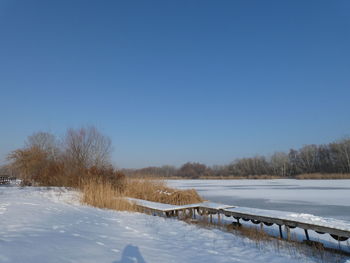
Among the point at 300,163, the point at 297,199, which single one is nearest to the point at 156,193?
the point at 297,199

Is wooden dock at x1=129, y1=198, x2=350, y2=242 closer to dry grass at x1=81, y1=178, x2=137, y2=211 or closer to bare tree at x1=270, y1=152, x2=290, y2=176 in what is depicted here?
dry grass at x1=81, y1=178, x2=137, y2=211

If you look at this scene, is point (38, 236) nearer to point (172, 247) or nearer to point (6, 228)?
point (6, 228)

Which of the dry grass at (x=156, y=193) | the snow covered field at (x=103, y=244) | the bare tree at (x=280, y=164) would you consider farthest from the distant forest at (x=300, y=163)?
the snow covered field at (x=103, y=244)

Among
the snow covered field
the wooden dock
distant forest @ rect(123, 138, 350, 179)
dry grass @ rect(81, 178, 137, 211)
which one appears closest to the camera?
the snow covered field

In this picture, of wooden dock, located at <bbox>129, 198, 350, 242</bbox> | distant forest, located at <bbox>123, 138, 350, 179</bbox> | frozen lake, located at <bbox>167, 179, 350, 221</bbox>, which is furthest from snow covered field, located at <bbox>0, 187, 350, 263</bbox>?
distant forest, located at <bbox>123, 138, 350, 179</bbox>

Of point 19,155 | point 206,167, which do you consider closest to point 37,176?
point 19,155

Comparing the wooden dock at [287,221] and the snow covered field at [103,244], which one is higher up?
the snow covered field at [103,244]

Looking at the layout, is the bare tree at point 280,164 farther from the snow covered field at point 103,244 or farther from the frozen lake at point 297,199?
the snow covered field at point 103,244

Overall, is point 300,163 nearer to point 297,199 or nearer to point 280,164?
point 280,164

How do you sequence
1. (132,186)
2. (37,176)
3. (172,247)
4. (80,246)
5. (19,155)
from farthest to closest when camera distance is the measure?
(19,155), (37,176), (132,186), (172,247), (80,246)

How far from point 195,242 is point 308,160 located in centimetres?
5520

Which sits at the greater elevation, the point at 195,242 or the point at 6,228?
the point at 6,228

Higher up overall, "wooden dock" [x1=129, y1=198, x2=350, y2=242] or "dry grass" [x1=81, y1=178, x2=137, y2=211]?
"dry grass" [x1=81, y1=178, x2=137, y2=211]

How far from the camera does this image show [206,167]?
76.1 m
